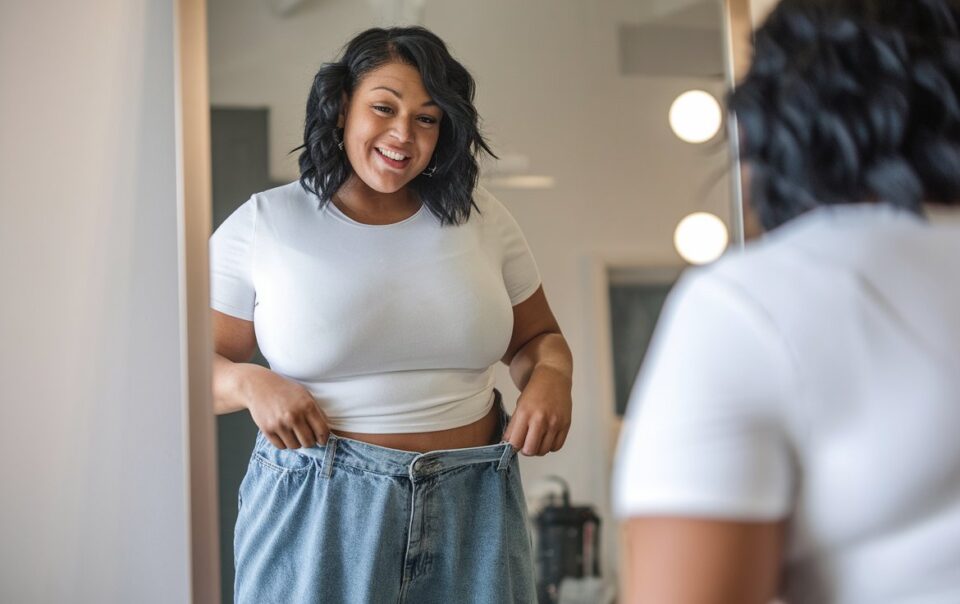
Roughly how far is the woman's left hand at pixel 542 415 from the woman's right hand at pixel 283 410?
248 millimetres

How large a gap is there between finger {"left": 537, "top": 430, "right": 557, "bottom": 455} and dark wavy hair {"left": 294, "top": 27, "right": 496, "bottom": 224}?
0.31 meters

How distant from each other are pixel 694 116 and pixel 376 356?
0.64 metres

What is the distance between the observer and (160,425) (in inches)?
53.6

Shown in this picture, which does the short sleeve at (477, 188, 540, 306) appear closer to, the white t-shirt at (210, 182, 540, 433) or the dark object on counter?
the white t-shirt at (210, 182, 540, 433)

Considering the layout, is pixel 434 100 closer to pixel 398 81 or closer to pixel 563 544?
pixel 398 81

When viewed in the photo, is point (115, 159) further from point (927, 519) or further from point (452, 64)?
point (927, 519)

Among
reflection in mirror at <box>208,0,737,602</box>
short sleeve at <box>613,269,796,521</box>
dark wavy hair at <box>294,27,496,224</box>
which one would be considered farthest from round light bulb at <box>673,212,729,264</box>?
short sleeve at <box>613,269,796,521</box>

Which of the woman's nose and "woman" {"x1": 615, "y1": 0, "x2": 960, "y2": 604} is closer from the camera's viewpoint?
"woman" {"x1": 615, "y1": 0, "x2": 960, "y2": 604}

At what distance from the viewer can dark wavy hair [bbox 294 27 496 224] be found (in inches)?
51.5

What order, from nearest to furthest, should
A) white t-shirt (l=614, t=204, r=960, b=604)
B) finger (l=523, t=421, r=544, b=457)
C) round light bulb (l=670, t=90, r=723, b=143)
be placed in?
white t-shirt (l=614, t=204, r=960, b=604) < finger (l=523, t=421, r=544, b=457) < round light bulb (l=670, t=90, r=723, b=143)

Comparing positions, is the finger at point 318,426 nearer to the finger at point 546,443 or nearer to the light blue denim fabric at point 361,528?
the light blue denim fabric at point 361,528

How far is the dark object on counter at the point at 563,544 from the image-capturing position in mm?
1392

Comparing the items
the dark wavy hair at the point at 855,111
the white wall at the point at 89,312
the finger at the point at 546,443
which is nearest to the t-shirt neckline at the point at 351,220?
the white wall at the point at 89,312

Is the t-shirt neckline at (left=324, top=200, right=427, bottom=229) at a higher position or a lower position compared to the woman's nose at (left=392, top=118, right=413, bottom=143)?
lower
